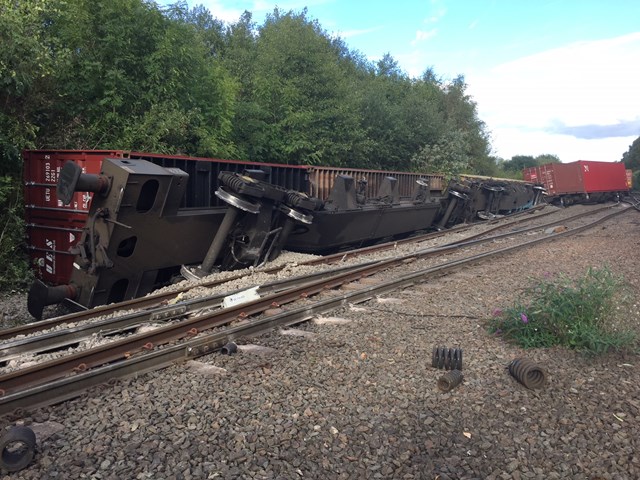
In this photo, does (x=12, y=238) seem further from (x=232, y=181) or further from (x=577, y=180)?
(x=577, y=180)

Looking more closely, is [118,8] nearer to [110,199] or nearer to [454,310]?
[110,199]

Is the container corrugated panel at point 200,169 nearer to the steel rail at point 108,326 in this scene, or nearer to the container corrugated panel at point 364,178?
the container corrugated panel at point 364,178

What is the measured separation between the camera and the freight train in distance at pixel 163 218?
766 centimetres

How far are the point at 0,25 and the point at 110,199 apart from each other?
16.4ft

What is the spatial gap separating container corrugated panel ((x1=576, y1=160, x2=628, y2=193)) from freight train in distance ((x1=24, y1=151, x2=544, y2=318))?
21.8 metres

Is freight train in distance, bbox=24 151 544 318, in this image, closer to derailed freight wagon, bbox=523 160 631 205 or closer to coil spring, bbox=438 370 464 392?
coil spring, bbox=438 370 464 392

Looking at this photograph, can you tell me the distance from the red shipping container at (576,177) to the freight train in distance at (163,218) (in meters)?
21.6

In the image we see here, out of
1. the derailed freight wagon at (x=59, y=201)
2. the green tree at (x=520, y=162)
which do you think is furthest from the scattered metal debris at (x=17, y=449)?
the green tree at (x=520, y=162)

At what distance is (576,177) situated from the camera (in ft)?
103

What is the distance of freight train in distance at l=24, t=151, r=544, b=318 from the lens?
766 centimetres

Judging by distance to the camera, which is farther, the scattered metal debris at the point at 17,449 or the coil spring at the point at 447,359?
the coil spring at the point at 447,359

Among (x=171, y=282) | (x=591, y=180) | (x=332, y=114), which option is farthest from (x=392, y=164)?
(x=171, y=282)

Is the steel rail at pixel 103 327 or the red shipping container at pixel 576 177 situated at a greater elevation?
the red shipping container at pixel 576 177

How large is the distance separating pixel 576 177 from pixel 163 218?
29496 mm
